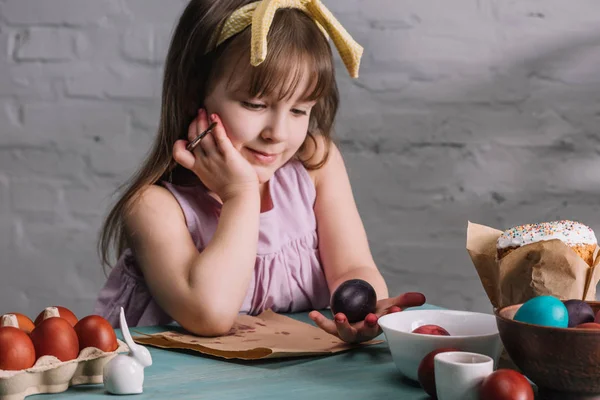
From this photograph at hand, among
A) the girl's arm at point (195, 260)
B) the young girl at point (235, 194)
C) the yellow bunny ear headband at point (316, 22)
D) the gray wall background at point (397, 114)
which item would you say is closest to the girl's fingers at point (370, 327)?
the young girl at point (235, 194)

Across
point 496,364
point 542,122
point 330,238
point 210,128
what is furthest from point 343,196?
point 542,122

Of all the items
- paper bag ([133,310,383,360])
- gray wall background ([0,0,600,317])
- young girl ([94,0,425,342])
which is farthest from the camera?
gray wall background ([0,0,600,317])

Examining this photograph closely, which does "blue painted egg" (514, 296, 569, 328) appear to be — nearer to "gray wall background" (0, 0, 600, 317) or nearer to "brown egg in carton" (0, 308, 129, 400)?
"brown egg in carton" (0, 308, 129, 400)

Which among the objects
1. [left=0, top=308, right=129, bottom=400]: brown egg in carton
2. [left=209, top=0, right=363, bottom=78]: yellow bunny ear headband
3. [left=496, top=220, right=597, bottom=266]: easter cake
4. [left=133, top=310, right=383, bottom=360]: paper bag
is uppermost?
[left=209, top=0, right=363, bottom=78]: yellow bunny ear headband

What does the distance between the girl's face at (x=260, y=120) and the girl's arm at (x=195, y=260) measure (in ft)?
0.28

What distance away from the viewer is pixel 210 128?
1301 millimetres

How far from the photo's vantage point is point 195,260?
3.86 feet

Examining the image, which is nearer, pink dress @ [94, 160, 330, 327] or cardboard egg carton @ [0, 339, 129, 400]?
cardboard egg carton @ [0, 339, 129, 400]

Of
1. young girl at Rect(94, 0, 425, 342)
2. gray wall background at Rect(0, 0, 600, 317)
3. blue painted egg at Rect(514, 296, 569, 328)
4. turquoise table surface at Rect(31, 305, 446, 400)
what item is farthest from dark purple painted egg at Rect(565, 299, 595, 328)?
gray wall background at Rect(0, 0, 600, 317)

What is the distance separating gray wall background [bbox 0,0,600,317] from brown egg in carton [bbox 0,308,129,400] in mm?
1387

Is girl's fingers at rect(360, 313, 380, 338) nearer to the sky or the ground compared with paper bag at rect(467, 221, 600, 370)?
nearer to the ground

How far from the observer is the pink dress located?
1357 mm

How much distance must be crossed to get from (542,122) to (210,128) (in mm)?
1143

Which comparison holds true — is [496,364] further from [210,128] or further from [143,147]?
[143,147]
